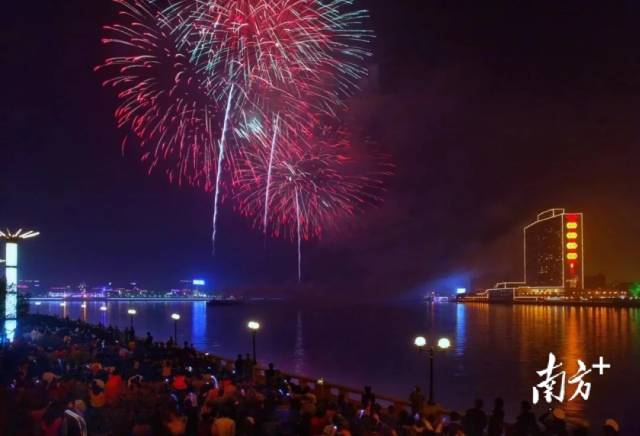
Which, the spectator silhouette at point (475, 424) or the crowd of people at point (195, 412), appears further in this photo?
the spectator silhouette at point (475, 424)

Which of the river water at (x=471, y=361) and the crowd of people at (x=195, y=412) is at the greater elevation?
the crowd of people at (x=195, y=412)

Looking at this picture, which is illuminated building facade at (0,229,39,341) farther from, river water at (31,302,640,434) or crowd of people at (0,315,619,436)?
crowd of people at (0,315,619,436)

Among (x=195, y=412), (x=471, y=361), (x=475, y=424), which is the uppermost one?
(x=195, y=412)

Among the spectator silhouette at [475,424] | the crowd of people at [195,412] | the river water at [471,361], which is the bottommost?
the river water at [471,361]

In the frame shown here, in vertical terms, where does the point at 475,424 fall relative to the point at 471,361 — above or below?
above

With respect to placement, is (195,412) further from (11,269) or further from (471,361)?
(11,269)

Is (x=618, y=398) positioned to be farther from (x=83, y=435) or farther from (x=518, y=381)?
→ (x=83, y=435)

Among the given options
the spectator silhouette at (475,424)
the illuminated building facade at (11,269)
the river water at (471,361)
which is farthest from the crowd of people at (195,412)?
the illuminated building facade at (11,269)

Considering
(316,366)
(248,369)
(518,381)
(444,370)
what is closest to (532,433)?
(248,369)

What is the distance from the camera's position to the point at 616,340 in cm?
6669

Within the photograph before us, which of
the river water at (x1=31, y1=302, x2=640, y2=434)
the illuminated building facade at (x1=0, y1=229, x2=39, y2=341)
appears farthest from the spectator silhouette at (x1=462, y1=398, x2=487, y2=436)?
the illuminated building facade at (x1=0, y1=229, x2=39, y2=341)

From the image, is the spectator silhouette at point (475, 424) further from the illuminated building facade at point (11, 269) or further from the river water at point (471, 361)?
the illuminated building facade at point (11, 269)

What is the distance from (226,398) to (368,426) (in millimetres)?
2085

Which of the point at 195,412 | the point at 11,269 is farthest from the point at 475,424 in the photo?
the point at 11,269
